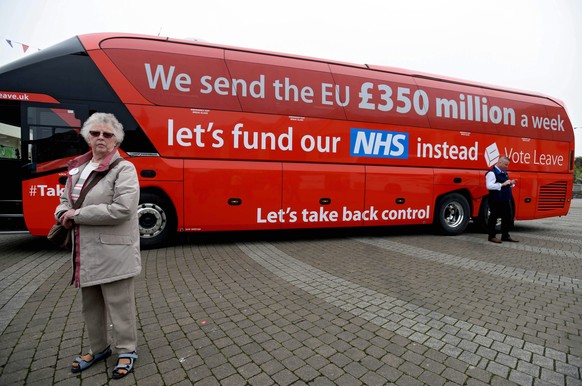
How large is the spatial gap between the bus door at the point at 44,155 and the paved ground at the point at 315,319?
81cm

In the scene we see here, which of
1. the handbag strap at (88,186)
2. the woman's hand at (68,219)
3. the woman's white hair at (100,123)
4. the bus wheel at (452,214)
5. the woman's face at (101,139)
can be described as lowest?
the bus wheel at (452,214)

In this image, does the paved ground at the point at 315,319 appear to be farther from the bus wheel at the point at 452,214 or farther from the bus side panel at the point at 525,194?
the bus side panel at the point at 525,194

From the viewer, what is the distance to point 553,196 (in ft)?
29.0

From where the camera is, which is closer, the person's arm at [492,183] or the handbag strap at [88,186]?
the handbag strap at [88,186]

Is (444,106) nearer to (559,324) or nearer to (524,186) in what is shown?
(524,186)

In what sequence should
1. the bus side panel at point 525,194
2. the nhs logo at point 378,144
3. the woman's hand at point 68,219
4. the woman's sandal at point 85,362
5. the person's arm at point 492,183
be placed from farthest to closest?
1. the bus side panel at point 525,194
2. the person's arm at point 492,183
3. the nhs logo at point 378,144
4. the woman's sandal at point 85,362
5. the woman's hand at point 68,219

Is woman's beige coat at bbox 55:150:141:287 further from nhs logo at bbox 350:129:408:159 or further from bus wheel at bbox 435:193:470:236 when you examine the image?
bus wheel at bbox 435:193:470:236

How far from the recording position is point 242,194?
6000mm

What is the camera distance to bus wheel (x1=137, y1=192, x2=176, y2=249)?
559cm

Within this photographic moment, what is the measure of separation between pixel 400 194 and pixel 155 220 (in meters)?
5.22

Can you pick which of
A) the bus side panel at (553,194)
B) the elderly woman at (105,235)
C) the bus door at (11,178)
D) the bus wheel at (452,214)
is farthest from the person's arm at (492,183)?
the bus door at (11,178)

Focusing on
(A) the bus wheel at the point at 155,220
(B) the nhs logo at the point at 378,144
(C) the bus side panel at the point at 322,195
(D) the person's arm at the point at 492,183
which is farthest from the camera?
(D) the person's arm at the point at 492,183

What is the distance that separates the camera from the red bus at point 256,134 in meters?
5.20

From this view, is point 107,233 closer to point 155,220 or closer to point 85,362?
point 85,362
